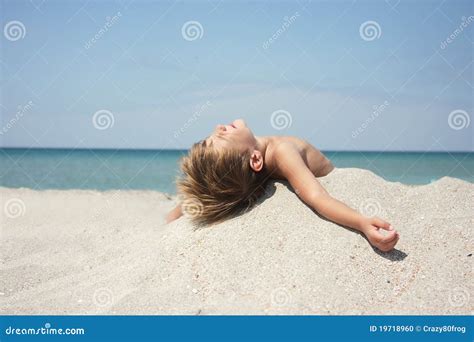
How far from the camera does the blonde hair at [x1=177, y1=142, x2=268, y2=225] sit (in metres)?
3.52

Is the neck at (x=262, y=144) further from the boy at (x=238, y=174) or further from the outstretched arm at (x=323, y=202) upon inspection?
the outstretched arm at (x=323, y=202)

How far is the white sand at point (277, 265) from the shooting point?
2738mm

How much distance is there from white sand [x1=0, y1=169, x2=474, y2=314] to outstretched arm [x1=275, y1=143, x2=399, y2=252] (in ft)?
0.28

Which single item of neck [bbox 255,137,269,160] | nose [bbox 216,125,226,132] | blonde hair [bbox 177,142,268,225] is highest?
neck [bbox 255,137,269,160]

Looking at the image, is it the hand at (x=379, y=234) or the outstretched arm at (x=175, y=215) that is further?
the outstretched arm at (x=175, y=215)

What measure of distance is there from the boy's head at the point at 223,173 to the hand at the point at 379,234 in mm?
966

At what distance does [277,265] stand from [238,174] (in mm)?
835

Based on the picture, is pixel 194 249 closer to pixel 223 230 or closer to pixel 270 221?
pixel 223 230

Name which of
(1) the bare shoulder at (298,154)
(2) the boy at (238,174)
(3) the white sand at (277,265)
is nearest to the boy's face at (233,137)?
(2) the boy at (238,174)

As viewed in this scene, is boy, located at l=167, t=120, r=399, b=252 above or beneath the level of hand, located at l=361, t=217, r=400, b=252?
beneath

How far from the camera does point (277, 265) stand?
9.87 ft

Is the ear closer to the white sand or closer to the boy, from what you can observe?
the boy

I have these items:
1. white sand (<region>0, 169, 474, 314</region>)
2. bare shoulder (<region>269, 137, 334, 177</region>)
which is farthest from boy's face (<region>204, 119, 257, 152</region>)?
white sand (<region>0, 169, 474, 314</region>)

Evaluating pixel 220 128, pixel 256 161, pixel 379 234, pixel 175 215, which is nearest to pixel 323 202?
pixel 379 234
